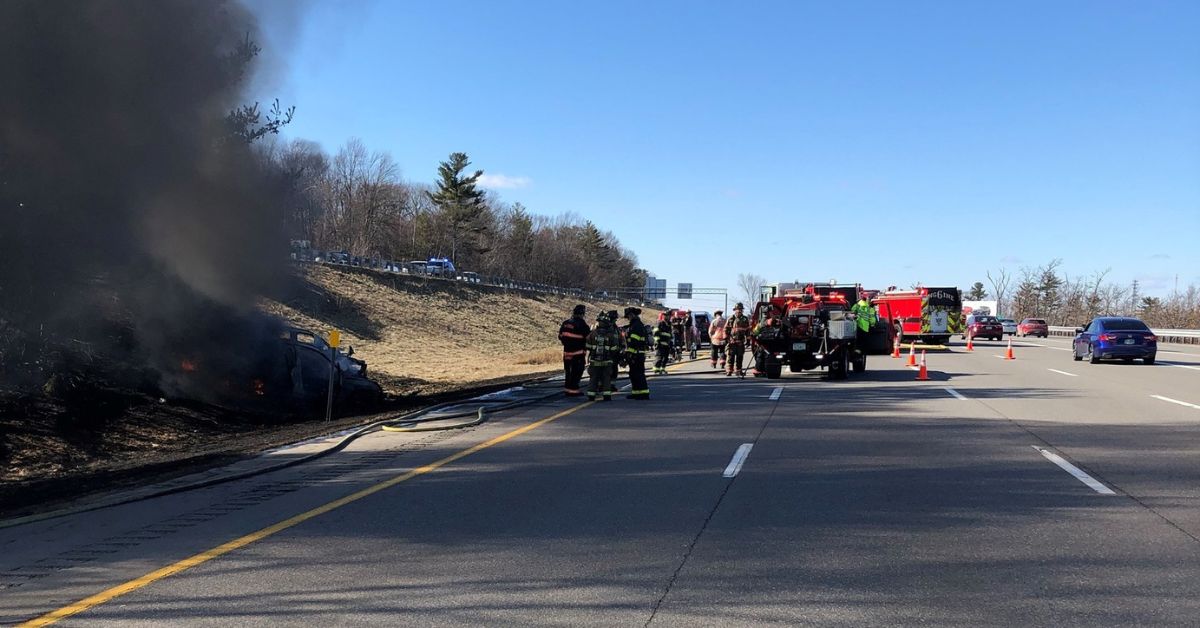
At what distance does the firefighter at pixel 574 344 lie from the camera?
15664 mm

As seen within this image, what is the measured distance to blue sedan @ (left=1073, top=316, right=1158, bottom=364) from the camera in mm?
26516

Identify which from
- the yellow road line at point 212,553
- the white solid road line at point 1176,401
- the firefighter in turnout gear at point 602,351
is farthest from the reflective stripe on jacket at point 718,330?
the yellow road line at point 212,553

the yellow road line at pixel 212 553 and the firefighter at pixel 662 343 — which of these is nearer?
the yellow road line at pixel 212 553

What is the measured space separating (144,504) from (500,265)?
3738 inches

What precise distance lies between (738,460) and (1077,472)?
306 centimetres

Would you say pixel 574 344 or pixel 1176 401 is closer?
pixel 1176 401

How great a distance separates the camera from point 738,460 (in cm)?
931

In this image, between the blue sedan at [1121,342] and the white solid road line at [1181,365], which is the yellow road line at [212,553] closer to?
the white solid road line at [1181,365]

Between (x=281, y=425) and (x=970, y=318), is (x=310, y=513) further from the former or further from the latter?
(x=970, y=318)

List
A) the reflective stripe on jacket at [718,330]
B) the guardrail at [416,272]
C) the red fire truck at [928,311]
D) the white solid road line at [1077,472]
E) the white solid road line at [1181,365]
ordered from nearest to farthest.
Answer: the white solid road line at [1077,472] < the reflective stripe on jacket at [718,330] < the white solid road line at [1181,365] < the red fire truck at [928,311] < the guardrail at [416,272]

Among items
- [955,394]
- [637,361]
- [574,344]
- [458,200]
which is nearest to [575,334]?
[574,344]

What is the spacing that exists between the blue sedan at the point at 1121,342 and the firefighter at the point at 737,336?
11.9 metres

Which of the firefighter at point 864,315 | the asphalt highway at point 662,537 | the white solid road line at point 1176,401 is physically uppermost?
the firefighter at point 864,315

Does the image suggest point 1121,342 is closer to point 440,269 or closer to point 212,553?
point 212,553
